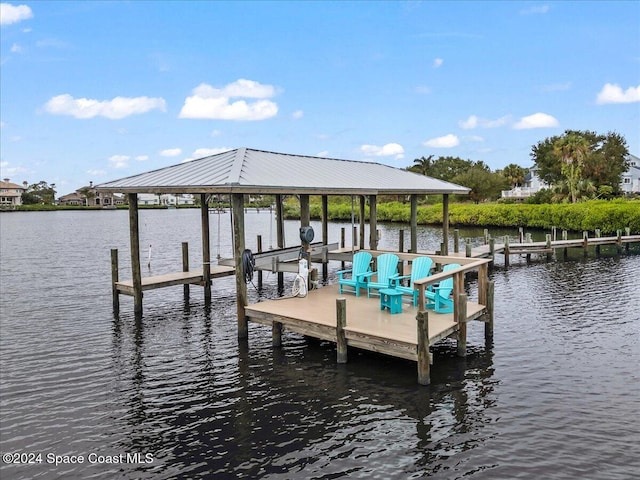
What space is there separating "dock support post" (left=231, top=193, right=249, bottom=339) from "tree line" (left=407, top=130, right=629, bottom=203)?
44433mm

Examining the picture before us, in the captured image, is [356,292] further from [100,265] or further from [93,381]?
[100,265]

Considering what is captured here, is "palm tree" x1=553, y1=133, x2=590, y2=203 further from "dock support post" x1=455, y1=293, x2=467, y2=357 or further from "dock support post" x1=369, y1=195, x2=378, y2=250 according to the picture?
"dock support post" x1=455, y1=293, x2=467, y2=357

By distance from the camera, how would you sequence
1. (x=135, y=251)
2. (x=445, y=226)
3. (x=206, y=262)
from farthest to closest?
(x=445, y=226) → (x=206, y=262) → (x=135, y=251)

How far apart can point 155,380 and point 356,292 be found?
5952mm

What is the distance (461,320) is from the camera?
36.4ft

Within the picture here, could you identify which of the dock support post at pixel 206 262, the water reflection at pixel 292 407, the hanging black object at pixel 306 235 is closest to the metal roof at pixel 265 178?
the hanging black object at pixel 306 235

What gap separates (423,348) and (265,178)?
6.21m

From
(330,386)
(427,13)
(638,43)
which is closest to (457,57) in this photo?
(427,13)

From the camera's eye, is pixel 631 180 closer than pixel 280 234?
Result: No

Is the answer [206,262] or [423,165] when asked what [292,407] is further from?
[423,165]

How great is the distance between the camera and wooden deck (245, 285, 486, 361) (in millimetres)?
10039

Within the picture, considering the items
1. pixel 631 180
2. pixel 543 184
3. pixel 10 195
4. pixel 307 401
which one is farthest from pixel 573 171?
pixel 10 195

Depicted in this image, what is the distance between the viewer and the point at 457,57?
3894 centimetres

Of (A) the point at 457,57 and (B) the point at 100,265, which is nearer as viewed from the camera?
(B) the point at 100,265
